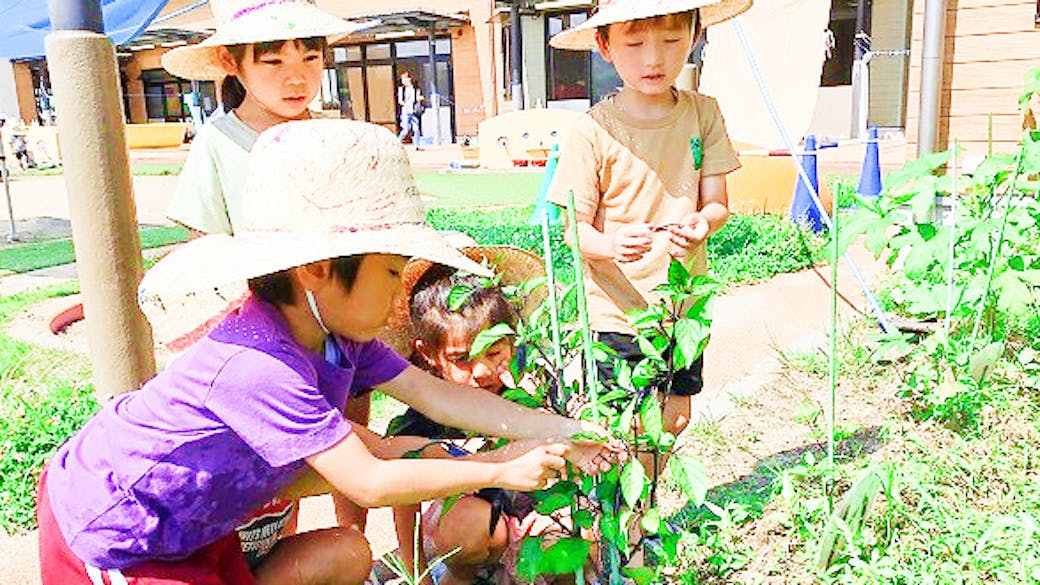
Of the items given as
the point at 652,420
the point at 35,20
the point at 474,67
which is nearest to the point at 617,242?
the point at 652,420

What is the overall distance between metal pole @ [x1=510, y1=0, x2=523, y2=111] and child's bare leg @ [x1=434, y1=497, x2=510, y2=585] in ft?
49.4

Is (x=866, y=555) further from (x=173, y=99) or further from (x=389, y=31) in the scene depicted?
(x=173, y=99)

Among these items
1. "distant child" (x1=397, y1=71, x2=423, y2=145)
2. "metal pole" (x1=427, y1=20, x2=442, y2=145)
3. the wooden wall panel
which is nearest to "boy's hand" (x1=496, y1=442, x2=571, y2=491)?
the wooden wall panel

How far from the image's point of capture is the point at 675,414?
2180mm

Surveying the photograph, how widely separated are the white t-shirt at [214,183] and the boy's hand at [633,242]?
79cm

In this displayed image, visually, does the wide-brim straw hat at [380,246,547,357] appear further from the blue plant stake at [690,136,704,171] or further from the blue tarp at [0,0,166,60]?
the blue tarp at [0,0,166,60]

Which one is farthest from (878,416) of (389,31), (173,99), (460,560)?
(173,99)

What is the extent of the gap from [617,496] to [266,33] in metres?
1.23

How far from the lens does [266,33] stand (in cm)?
198

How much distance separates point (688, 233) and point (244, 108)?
1.03m

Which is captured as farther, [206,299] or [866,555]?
[206,299]

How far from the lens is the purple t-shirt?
1.31 metres

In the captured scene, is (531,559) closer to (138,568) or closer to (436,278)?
(138,568)

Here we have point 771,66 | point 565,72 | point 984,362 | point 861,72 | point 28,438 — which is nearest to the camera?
point 984,362
